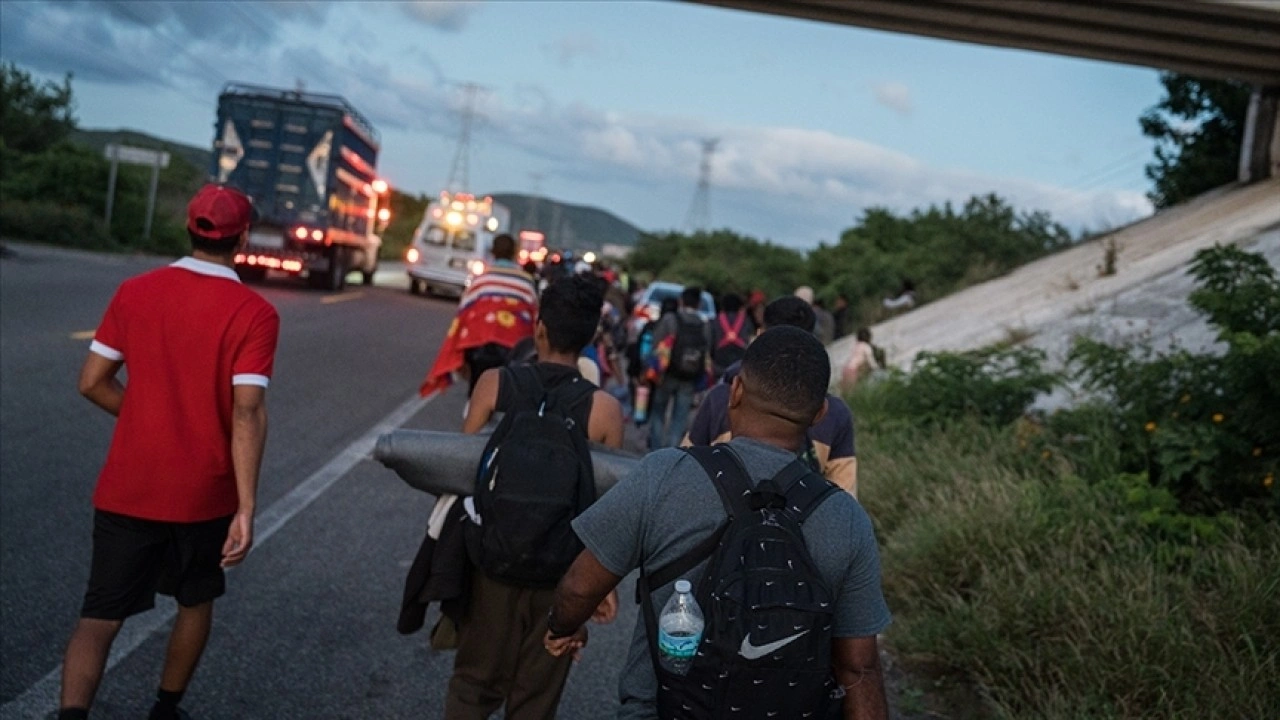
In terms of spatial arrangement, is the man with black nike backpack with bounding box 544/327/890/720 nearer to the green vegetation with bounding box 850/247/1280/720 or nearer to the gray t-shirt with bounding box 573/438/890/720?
the gray t-shirt with bounding box 573/438/890/720

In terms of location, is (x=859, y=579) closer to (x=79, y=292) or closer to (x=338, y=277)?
(x=79, y=292)

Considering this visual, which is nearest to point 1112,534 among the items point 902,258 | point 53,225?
point 902,258

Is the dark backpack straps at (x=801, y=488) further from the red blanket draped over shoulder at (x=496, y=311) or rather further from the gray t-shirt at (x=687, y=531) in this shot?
the red blanket draped over shoulder at (x=496, y=311)

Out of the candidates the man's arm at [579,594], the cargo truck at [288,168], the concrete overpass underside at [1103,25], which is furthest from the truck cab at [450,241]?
the man's arm at [579,594]

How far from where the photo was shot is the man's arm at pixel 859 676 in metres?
2.92

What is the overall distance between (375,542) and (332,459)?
97.5 inches

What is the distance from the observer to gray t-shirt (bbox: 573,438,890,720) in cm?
282

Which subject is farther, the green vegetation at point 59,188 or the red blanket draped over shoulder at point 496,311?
the green vegetation at point 59,188

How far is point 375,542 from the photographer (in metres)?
7.83

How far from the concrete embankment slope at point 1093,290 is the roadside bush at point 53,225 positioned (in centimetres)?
2248

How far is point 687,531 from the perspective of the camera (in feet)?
9.25

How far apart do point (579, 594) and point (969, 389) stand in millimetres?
8433

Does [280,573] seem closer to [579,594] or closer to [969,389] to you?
[579,594]

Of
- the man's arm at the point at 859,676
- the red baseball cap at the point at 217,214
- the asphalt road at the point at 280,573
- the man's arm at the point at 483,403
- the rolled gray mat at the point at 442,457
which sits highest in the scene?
the red baseball cap at the point at 217,214
